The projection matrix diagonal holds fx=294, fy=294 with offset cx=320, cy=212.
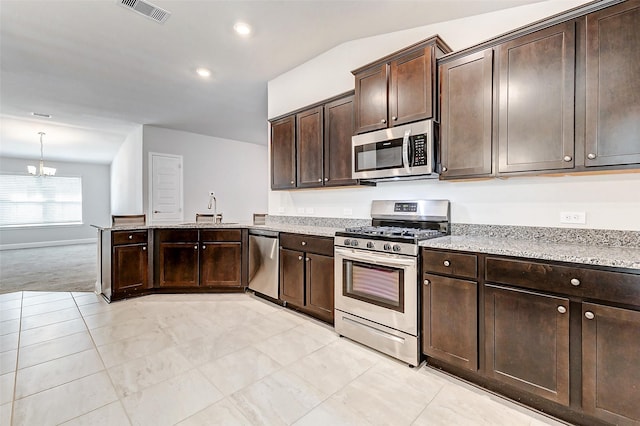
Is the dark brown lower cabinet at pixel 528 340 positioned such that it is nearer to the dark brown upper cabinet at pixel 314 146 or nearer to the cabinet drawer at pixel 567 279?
the cabinet drawer at pixel 567 279

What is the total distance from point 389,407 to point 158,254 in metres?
3.41

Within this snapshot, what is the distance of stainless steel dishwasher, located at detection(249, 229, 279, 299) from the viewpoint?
3.46m

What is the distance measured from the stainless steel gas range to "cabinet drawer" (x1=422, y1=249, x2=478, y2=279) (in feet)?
0.27

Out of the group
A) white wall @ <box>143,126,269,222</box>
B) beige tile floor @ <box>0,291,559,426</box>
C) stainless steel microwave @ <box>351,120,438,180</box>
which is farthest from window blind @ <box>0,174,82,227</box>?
stainless steel microwave @ <box>351,120,438,180</box>

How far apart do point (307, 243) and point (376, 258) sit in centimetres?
90

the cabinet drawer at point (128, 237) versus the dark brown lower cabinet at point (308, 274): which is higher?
the cabinet drawer at point (128, 237)

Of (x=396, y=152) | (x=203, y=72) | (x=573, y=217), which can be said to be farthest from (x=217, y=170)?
(x=573, y=217)

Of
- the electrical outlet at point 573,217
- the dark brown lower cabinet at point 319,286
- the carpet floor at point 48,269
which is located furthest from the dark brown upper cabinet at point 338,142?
the carpet floor at point 48,269

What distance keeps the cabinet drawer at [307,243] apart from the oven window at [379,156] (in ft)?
2.57

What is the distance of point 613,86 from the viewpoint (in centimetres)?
170

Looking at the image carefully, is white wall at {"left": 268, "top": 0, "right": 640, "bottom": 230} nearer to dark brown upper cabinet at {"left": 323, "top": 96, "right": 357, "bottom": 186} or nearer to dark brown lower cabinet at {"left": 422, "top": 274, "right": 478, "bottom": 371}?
dark brown upper cabinet at {"left": 323, "top": 96, "right": 357, "bottom": 186}

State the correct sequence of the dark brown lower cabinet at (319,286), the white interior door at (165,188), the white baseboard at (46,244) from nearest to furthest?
1. the dark brown lower cabinet at (319,286)
2. the white interior door at (165,188)
3. the white baseboard at (46,244)

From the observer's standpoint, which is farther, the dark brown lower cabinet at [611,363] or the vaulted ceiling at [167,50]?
the vaulted ceiling at [167,50]

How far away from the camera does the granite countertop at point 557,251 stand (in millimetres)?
1476
